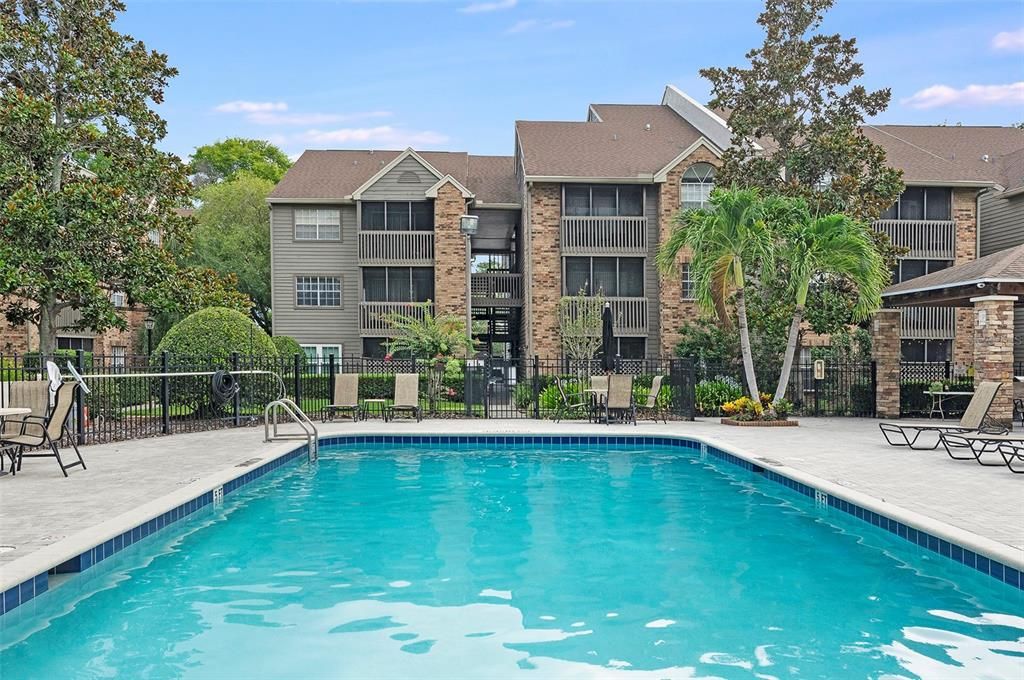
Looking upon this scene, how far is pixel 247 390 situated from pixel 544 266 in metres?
13.5

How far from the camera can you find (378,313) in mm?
28328

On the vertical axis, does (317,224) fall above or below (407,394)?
above

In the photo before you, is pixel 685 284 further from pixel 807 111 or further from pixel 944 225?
pixel 944 225

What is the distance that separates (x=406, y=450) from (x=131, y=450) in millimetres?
4472

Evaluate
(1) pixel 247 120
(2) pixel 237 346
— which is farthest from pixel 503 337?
(1) pixel 247 120

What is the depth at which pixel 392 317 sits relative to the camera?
27438 mm

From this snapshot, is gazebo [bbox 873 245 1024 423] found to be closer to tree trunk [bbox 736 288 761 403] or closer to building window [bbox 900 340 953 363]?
tree trunk [bbox 736 288 761 403]

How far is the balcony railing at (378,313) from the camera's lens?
1115 inches

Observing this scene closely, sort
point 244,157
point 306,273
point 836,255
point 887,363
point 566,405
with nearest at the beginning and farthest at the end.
A: point 836,255
point 566,405
point 887,363
point 306,273
point 244,157

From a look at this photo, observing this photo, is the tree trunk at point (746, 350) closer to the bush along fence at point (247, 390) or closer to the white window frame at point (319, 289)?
the bush along fence at point (247, 390)

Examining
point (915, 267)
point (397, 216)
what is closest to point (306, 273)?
point (397, 216)

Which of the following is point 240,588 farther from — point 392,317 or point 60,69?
point 392,317

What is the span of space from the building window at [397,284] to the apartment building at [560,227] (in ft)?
0.14

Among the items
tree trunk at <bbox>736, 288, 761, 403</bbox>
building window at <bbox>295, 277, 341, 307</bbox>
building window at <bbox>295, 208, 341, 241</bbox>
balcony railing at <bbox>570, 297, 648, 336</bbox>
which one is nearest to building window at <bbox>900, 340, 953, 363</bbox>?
balcony railing at <bbox>570, 297, 648, 336</bbox>
